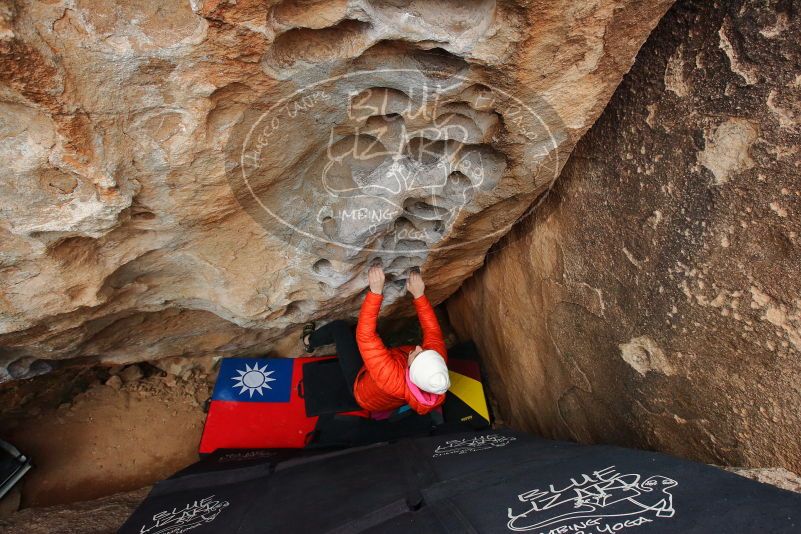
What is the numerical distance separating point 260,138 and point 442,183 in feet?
2.01

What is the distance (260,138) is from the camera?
1.43 m

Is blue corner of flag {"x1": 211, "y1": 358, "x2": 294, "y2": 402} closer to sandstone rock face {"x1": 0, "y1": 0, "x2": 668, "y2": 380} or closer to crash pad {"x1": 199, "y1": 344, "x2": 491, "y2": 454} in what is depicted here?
crash pad {"x1": 199, "y1": 344, "x2": 491, "y2": 454}

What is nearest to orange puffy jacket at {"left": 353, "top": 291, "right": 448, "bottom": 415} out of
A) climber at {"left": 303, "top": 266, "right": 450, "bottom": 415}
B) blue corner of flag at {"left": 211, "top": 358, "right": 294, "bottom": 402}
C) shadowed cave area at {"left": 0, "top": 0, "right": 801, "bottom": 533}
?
climber at {"left": 303, "top": 266, "right": 450, "bottom": 415}

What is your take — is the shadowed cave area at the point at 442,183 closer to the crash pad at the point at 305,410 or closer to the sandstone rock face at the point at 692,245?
the sandstone rock face at the point at 692,245

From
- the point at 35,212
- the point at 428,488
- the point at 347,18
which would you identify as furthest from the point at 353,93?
the point at 428,488

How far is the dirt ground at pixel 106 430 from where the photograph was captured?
104 inches

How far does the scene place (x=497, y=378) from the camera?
2.89 metres

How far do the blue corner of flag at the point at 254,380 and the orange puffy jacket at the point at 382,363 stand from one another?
0.65 metres

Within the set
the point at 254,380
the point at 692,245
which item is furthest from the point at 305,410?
the point at 692,245

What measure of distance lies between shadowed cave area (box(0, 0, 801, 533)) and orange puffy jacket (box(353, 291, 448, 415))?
16 cm

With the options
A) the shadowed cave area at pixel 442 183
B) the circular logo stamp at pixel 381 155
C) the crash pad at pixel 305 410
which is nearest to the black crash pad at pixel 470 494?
the shadowed cave area at pixel 442 183

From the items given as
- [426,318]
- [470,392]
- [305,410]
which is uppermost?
[426,318]

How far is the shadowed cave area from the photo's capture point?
114 cm

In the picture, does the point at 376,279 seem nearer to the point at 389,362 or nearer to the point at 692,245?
the point at 389,362
